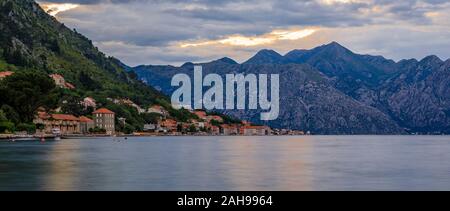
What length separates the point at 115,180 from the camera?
195ft

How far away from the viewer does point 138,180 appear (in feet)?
196

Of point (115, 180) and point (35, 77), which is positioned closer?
point (115, 180)

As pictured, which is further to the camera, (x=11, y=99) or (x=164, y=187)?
(x=11, y=99)

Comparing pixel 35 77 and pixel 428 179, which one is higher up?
pixel 35 77

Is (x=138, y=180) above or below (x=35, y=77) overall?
below

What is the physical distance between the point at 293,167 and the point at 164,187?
27.7m
